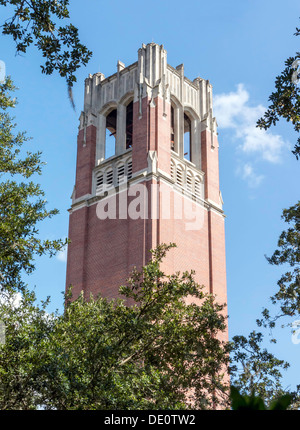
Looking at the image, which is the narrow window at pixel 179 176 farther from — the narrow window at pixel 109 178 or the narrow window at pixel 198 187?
the narrow window at pixel 109 178

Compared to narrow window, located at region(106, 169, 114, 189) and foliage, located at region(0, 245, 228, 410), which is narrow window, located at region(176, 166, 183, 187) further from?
foliage, located at region(0, 245, 228, 410)

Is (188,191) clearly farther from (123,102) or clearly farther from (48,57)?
(48,57)

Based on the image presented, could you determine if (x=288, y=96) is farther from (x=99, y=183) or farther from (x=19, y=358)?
(x=99, y=183)

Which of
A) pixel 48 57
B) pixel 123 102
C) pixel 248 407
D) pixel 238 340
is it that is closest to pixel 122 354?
pixel 238 340

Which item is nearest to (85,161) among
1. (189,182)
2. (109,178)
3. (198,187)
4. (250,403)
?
(109,178)

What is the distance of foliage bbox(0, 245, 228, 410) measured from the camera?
11.7 metres

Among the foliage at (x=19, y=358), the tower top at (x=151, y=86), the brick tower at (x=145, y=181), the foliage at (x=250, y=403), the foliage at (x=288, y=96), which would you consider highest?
the tower top at (x=151, y=86)

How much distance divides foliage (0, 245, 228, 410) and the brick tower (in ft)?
48.7

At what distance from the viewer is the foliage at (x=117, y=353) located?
1174cm

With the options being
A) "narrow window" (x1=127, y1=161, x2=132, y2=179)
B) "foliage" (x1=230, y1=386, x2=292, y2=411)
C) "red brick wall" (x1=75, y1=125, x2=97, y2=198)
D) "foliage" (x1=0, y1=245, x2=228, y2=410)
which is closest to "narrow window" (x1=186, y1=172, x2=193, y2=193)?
"narrow window" (x1=127, y1=161, x2=132, y2=179)

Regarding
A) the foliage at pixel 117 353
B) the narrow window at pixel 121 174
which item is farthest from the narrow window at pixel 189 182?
the foliage at pixel 117 353

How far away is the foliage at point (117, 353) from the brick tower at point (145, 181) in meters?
14.8

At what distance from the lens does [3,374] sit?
1184 centimetres
